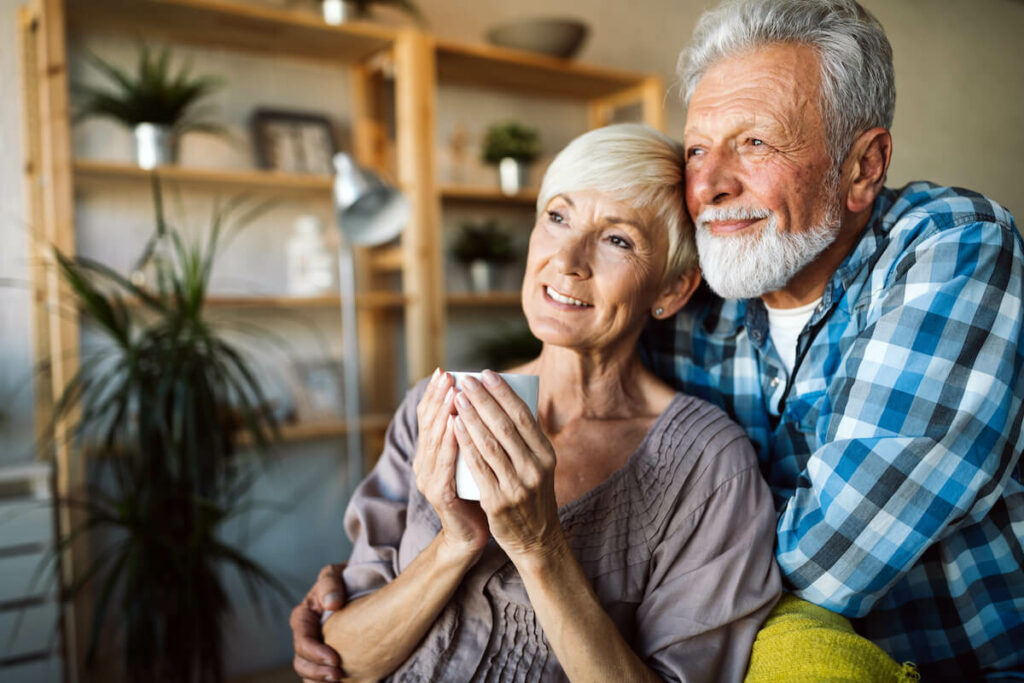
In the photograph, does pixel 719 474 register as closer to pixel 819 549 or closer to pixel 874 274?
pixel 819 549

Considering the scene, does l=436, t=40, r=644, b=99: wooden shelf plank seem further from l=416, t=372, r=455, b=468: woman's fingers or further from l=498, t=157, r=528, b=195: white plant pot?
l=416, t=372, r=455, b=468: woman's fingers

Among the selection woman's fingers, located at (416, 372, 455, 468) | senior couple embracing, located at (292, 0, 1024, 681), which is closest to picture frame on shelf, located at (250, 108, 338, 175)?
senior couple embracing, located at (292, 0, 1024, 681)

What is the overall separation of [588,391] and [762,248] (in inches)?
14.5

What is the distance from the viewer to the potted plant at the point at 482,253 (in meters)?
3.52

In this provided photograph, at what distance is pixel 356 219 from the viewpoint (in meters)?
2.70

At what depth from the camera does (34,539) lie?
223cm

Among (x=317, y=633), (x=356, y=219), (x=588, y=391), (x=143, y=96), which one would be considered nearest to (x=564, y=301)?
(x=588, y=391)


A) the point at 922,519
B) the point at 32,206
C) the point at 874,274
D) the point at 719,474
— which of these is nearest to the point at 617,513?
the point at 719,474

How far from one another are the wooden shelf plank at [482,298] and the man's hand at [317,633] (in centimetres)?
206

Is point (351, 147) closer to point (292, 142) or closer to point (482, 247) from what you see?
point (292, 142)

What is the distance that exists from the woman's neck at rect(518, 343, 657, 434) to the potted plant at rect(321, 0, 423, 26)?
2.11m

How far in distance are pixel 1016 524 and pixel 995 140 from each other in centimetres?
57

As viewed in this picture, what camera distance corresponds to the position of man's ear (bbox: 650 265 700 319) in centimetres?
138

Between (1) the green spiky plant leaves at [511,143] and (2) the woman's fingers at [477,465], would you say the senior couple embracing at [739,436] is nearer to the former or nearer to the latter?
(2) the woman's fingers at [477,465]
